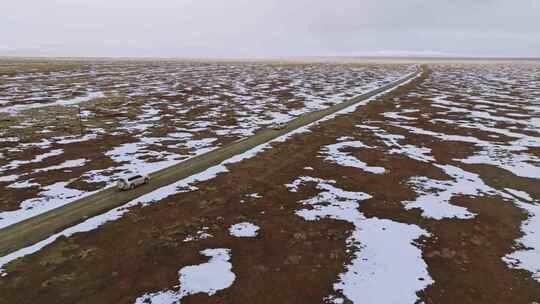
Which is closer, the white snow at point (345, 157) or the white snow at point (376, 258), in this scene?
the white snow at point (376, 258)

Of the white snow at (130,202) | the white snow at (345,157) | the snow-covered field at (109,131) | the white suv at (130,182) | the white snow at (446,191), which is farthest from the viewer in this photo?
the white snow at (345,157)

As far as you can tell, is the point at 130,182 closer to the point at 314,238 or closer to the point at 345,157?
the point at 314,238

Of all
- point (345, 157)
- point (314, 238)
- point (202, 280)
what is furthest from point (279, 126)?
point (202, 280)

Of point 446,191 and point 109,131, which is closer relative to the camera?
point 446,191

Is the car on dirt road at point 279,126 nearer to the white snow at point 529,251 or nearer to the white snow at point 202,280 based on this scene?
the white snow at point 529,251

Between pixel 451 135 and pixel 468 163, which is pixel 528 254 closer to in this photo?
pixel 468 163

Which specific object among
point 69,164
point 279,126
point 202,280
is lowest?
point 202,280

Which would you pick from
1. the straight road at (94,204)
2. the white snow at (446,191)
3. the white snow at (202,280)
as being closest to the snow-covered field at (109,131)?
the straight road at (94,204)

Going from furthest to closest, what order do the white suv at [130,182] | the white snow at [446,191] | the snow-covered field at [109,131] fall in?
the snow-covered field at [109,131] → the white suv at [130,182] → the white snow at [446,191]
